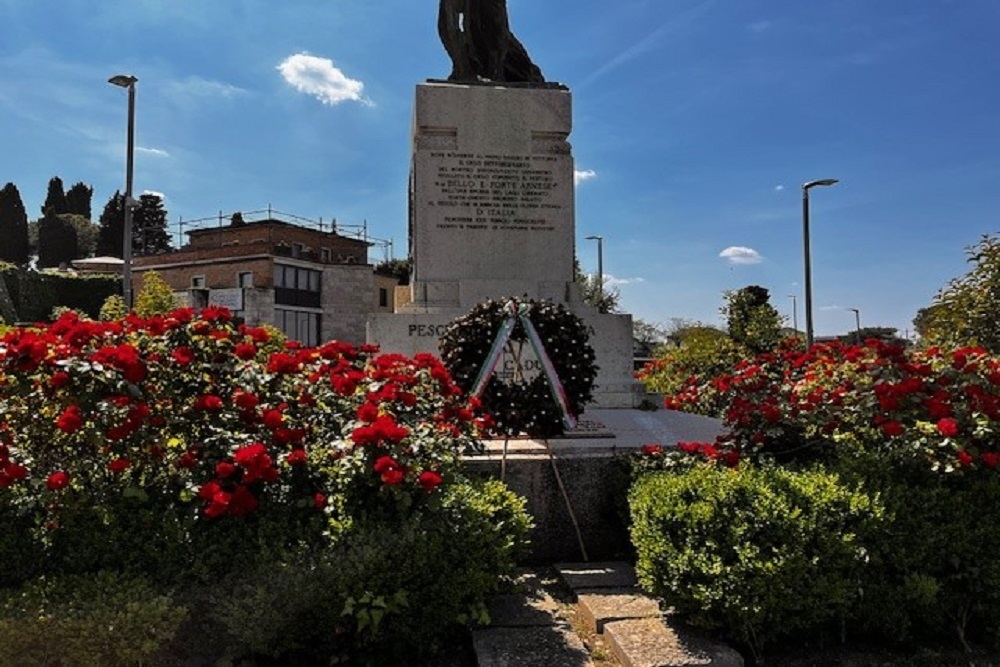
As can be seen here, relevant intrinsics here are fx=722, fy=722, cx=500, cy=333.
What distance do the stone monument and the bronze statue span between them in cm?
49

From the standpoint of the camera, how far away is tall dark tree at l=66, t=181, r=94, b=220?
281 ft

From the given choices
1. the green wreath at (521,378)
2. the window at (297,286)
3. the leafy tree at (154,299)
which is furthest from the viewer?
the window at (297,286)

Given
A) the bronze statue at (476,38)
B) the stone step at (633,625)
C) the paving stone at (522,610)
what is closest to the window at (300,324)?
the bronze statue at (476,38)

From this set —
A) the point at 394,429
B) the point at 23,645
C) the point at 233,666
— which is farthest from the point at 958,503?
the point at 23,645

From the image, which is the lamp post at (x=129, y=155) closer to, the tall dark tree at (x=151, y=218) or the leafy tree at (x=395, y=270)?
the leafy tree at (x=395, y=270)

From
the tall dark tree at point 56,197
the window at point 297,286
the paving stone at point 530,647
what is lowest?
the paving stone at point 530,647

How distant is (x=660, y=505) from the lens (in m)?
3.89

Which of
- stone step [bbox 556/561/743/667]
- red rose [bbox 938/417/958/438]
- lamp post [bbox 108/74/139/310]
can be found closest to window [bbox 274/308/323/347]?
lamp post [bbox 108/74/139/310]

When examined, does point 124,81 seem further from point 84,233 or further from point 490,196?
point 84,233

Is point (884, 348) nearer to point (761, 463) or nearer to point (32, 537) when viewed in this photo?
point (761, 463)

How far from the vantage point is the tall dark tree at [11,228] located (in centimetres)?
6738

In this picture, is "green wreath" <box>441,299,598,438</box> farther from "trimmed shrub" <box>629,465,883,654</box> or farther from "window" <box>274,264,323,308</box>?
"window" <box>274,264,323,308</box>

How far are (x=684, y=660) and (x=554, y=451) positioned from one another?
198 centimetres

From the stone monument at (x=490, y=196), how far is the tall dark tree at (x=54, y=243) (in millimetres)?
70799
